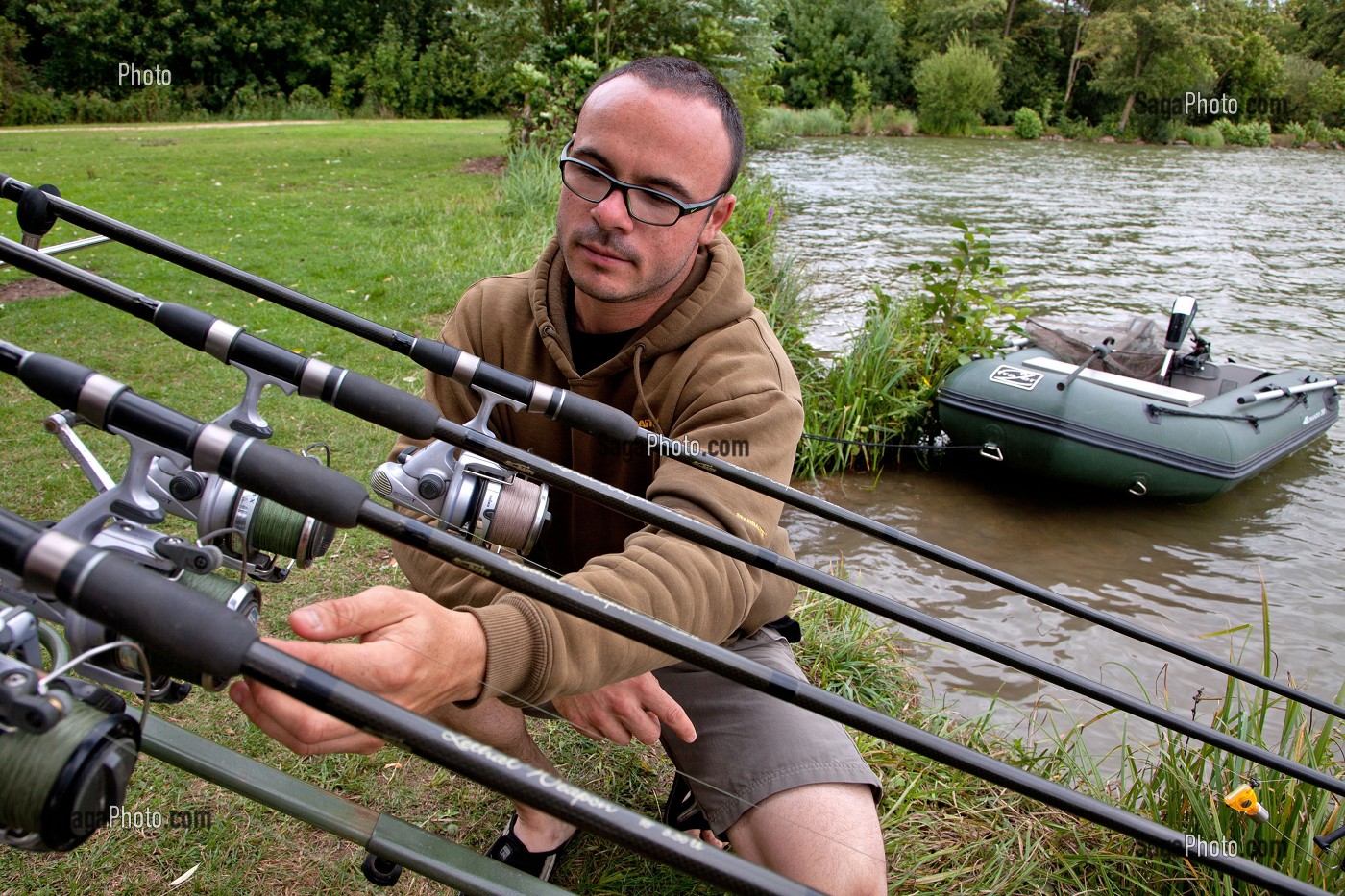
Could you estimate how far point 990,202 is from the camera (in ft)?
57.1

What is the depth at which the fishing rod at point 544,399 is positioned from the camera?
6.19ft

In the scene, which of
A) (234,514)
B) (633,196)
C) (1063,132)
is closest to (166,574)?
(234,514)

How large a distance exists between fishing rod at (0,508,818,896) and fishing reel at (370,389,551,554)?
34.9 inches

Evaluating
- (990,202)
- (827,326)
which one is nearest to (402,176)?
(827,326)

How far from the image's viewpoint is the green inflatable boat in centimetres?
596

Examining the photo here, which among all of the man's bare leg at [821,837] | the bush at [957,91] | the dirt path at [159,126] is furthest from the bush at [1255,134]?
the man's bare leg at [821,837]

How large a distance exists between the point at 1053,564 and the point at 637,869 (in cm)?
402

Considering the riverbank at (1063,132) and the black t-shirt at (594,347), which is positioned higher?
the riverbank at (1063,132)

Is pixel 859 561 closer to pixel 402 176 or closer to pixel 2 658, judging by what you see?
pixel 2 658

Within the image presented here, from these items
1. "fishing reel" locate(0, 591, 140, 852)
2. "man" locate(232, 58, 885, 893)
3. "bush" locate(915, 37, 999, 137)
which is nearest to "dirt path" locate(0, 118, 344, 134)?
"man" locate(232, 58, 885, 893)

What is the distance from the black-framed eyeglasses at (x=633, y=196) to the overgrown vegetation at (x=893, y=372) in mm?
3997

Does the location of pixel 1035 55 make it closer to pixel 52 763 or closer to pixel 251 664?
pixel 251 664

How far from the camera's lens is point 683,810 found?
240 centimetres

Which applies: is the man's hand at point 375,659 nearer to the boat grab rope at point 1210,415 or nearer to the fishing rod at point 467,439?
the fishing rod at point 467,439
